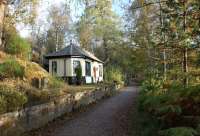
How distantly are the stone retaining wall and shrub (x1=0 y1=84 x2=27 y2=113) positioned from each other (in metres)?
0.64

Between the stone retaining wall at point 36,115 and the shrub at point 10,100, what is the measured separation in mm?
635

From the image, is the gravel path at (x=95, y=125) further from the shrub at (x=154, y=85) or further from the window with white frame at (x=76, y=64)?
the window with white frame at (x=76, y=64)

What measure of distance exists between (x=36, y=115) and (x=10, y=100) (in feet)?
3.47

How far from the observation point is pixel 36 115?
13711 millimetres

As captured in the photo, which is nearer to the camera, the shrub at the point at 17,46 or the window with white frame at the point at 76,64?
the shrub at the point at 17,46

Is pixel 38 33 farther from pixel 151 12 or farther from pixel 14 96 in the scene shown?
pixel 14 96

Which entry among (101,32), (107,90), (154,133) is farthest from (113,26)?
(154,133)

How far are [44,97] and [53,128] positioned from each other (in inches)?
160

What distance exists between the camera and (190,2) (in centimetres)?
1686

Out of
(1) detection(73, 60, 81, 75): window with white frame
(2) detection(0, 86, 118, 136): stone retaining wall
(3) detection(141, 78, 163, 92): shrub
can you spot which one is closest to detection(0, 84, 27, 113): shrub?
(2) detection(0, 86, 118, 136): stone retaining wall

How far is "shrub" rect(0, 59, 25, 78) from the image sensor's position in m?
19.9

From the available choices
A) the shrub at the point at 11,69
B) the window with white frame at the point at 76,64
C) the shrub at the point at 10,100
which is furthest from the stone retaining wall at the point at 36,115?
the window with white frame at the point at 76,64

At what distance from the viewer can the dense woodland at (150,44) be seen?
9.06m

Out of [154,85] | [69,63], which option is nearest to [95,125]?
[154,85]
